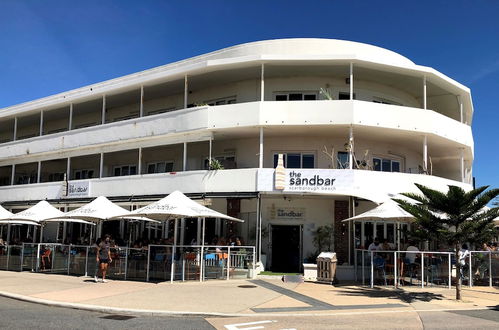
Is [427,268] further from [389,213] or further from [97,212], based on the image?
[97,212]

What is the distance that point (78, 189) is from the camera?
2800 centimetres

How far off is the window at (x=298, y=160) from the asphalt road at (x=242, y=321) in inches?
490

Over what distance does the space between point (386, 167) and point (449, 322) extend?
14.9 metres

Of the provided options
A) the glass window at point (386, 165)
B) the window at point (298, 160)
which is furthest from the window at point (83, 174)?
the glass window at point (386, 165)

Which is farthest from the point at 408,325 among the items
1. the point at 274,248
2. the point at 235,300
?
the point at 274,248

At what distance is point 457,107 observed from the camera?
28.2 meters

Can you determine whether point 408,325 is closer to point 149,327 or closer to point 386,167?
point 149,327

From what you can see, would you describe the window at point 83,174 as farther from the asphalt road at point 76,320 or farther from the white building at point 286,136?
the asphalt road at point 76,320

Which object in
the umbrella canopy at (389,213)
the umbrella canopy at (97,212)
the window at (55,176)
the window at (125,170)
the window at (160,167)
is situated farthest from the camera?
the window at (55,176)

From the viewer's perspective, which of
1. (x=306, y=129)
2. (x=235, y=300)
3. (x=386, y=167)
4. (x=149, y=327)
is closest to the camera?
(x=149, y=327)

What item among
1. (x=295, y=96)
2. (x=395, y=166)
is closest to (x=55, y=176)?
(x=295, y=96)

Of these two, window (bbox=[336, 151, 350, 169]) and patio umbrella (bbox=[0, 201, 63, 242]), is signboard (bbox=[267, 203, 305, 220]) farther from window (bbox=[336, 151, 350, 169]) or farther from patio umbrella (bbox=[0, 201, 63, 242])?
patio umbrella (bbox=[0, 201, 63, 242])

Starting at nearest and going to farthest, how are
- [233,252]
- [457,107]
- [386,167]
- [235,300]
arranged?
1. [235,300]
2. [233,252]
3. [386,167]
4. [457,107]

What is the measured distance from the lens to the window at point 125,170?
1172 inches
